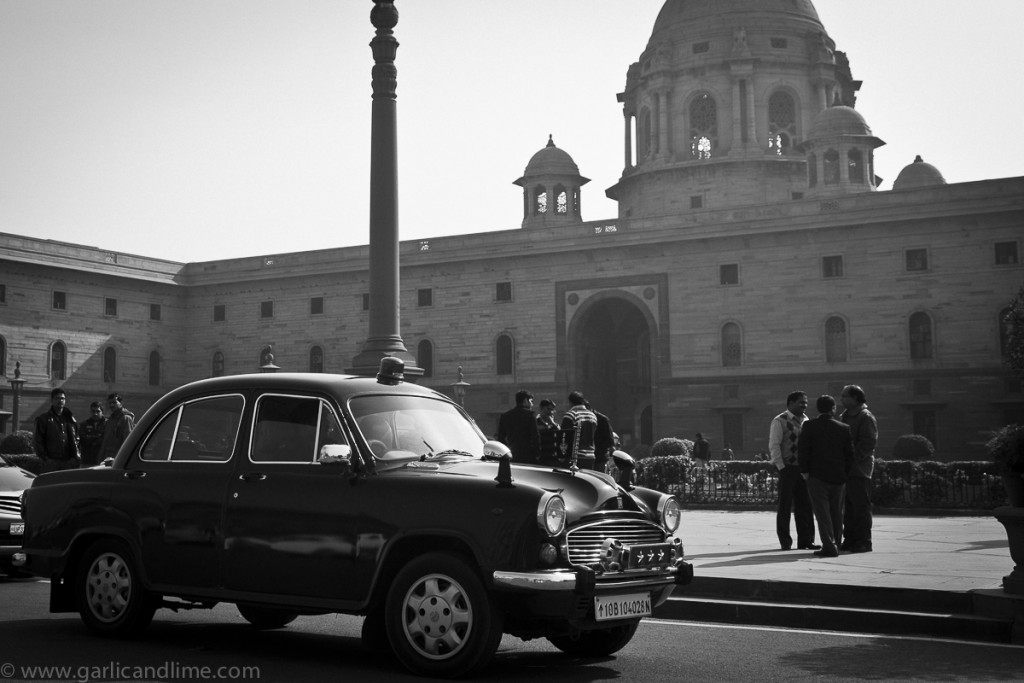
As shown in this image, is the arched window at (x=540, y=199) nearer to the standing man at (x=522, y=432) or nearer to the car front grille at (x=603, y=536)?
the standing man at (x=522, y=432)

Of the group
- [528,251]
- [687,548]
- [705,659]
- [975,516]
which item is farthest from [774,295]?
[705,659]

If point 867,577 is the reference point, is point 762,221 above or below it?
above

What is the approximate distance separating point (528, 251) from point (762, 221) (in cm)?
1026

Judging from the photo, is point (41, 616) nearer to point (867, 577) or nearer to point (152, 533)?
point (152, 533)

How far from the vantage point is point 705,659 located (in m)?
6.63

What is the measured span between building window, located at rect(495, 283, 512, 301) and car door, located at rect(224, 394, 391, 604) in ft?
135

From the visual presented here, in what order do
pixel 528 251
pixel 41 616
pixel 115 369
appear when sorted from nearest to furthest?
pixel 41 616
pixel 528 251
pixel 115 369

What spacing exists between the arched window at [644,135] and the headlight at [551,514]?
5306cm

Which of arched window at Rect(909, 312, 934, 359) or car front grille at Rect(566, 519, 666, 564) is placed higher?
arched window at Rect(909, 312, 934, 359)

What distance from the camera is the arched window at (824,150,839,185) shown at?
1946 inches

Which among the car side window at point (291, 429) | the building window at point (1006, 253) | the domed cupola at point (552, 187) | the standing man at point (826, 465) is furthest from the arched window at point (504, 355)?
the car side window at point (291, 429)

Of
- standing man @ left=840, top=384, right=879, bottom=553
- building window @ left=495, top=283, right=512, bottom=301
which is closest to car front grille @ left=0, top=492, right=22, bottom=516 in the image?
standing man @ left=840, top=384, right=879, bottom=553

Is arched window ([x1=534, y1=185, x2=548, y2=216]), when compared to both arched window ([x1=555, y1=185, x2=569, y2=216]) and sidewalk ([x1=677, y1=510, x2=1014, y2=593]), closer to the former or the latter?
arched window ([x1=555, y1=185, x2=569, y2=216])

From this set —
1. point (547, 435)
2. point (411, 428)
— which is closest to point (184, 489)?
point (411, 428)
